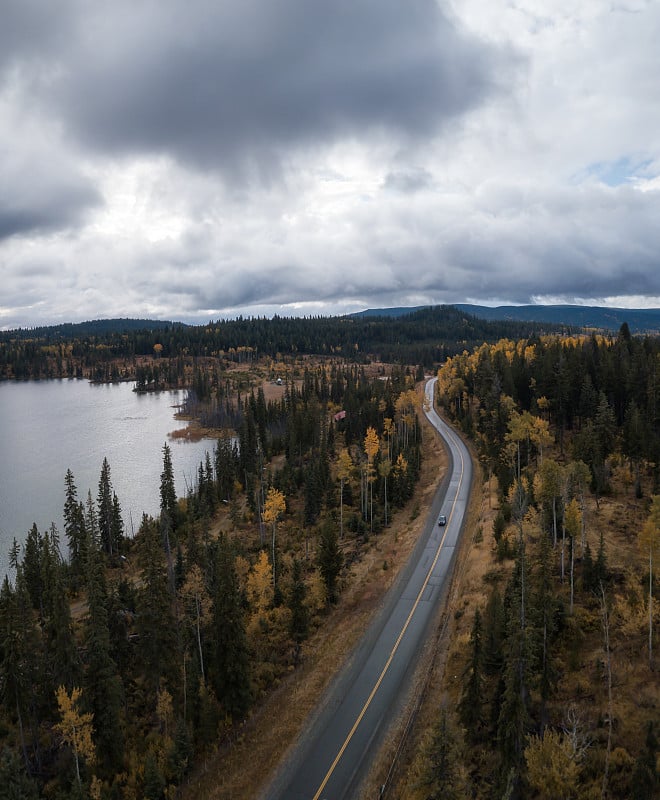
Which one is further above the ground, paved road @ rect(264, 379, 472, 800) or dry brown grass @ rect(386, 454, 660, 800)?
dry brown grass @ rect(386, 454, 660, 800)

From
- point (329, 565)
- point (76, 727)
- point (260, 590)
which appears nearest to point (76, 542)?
point (260, 590)

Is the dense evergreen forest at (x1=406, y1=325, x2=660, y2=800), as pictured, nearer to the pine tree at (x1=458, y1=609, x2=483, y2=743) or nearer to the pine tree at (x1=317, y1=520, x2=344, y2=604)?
the pine tree at (x1=458, y1=609, x2=483, y2=743)

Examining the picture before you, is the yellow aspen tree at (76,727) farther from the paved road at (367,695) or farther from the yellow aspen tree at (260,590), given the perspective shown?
the yellow aspen tree at (260,590)

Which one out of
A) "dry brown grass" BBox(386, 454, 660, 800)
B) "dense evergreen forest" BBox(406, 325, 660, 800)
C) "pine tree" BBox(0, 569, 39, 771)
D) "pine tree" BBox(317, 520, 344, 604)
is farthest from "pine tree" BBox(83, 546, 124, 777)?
"dense evergreen forest" BBox(406, 325, 660, 800)

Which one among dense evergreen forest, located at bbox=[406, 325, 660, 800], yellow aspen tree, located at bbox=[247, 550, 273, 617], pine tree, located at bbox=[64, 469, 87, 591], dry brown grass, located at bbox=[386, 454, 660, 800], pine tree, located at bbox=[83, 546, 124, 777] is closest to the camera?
dense evergreen forest, located at bbox=[406, 325, 660, 800]

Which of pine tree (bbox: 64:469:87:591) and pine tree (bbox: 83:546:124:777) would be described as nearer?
pine tree (bbox: 83:546:124:777)

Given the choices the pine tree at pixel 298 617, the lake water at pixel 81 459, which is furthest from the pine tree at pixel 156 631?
the lake water at pixel 81 459
